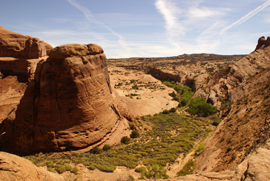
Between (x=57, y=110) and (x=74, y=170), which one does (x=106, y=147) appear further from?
(x=57, y=110)

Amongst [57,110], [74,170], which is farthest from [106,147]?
[57,110]

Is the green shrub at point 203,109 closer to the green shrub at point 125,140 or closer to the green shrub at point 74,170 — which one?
the green shrub at point 125,140

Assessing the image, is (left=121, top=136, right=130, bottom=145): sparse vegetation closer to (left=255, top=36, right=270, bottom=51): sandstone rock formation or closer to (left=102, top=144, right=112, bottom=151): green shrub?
(left=102, top=144, right=112, bottom=151): green shrub

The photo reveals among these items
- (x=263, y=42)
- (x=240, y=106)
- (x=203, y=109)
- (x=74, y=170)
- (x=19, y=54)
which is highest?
(x=263, y=42)

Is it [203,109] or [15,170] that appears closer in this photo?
Result: [15,170]

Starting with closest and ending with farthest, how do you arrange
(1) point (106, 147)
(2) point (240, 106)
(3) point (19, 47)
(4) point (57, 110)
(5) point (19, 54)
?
(4) point (57, 110) < (1) point (106, 147) < (2) point (240, 106) < (5) point (19, 54) < (3) point (19, 47)

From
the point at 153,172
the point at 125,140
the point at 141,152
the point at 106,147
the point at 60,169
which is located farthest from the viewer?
the point at 125,140

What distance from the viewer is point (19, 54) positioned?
41.0m

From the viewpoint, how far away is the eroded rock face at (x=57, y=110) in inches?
674

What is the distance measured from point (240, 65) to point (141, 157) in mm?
45840

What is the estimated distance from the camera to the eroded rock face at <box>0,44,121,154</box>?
17125 mm

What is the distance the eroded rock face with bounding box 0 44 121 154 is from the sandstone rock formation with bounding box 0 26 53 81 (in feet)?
81.3

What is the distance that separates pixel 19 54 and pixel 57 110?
32816 mm

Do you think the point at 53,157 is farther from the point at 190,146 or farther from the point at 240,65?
the point at 240,65
